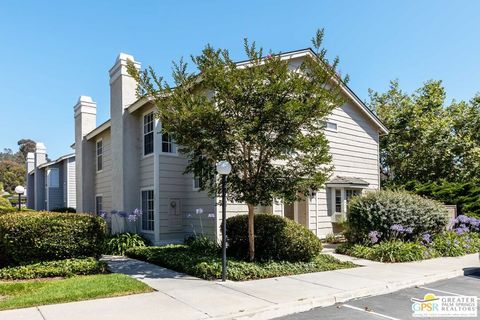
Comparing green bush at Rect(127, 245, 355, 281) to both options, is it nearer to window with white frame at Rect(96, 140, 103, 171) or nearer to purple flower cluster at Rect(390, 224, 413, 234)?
purple flower cluster at Rect(390, 224, 413, 234)

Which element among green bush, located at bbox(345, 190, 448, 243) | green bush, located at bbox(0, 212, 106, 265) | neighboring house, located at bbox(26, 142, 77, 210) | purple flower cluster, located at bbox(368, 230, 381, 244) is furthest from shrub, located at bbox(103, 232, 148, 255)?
neighboring house, located at bbox(26, 142, 77, 210)

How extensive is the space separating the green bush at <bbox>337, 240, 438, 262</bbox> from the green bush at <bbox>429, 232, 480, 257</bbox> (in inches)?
21.4

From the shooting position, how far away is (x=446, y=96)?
1051 inches

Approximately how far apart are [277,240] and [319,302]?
10.6 ft

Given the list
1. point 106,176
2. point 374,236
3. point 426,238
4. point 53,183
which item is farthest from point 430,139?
point 53,183

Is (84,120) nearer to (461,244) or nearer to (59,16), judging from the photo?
(59,16)

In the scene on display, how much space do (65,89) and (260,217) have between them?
45.0 ft

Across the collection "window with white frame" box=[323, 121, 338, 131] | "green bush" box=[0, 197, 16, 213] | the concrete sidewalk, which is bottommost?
the concrete sidewalk

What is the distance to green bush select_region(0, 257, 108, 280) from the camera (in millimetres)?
8594

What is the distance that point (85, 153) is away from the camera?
775 inches

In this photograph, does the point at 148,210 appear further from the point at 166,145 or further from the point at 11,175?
Answer: the point at 11,175

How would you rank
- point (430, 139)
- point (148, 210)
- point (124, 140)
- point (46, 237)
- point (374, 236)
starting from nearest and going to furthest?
point (46, 237) → point (374, 236) → point (148, 210) → point (124, 140) → point (430, 139)

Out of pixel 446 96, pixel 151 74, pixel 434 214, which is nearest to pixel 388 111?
pixel 446 96

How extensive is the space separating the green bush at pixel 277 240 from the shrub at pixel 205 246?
0.79 meters
